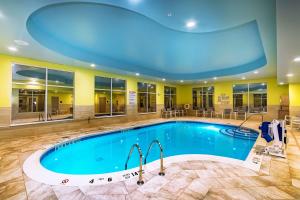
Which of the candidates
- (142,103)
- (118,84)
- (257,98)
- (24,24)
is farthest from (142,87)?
(257,98)

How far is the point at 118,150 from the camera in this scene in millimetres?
4957

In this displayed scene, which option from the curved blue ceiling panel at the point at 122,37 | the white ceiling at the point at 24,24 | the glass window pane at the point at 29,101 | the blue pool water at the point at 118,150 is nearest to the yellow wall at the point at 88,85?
the white ceiling at the point at 24,24

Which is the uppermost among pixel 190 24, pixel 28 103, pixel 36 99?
pixel 190 24

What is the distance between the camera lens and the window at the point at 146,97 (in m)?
10.5

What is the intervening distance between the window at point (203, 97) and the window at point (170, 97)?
1853 mm

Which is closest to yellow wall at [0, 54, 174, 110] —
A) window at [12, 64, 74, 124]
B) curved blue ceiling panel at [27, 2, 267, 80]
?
curved blue ceiling panel at [27, 2, 267, 80]

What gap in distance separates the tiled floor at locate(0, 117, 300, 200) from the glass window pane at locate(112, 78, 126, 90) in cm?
607

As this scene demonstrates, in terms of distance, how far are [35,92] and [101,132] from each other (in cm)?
758

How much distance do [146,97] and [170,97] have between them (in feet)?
9.14

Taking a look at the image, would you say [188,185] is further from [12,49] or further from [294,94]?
[294,94]

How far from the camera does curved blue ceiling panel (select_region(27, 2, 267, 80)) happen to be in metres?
3.22

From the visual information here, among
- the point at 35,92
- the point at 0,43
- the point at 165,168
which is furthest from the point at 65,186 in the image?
the point at 35,92

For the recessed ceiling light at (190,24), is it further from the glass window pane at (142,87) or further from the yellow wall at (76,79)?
the glass window pane at (142,87)

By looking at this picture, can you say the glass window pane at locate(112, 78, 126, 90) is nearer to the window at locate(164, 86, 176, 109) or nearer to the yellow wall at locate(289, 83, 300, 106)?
the window at locate(164, 86, 176, 109)
